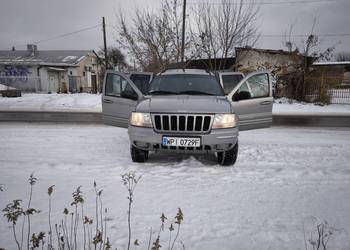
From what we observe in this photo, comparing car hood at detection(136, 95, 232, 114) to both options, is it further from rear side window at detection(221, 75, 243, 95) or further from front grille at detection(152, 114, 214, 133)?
rear side window at detection(221, 75, 243, 95)

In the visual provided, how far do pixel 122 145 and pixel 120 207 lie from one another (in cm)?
325

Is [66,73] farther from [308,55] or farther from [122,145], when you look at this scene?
[122,145]

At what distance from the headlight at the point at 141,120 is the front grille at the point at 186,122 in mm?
216

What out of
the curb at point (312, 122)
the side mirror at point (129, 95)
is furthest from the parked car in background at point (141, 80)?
the curb at point (312, 122)

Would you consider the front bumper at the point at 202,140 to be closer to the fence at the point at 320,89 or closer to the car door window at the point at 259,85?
the car door window at the point at 259,85

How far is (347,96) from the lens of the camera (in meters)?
16.7

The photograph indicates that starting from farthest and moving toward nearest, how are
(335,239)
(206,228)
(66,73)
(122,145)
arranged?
(66,73), (122,145), (206,228), (335,239)

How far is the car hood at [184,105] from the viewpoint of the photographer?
4137 millimetres

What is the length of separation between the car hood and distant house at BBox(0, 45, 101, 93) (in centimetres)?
2801

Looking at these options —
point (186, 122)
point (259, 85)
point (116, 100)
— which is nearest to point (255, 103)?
point (259, 85)

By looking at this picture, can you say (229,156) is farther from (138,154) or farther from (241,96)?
(138,154)

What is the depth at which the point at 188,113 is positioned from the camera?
407cm

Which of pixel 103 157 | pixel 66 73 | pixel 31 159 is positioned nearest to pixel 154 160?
pixel 103 157

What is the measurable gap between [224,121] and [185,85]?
4.61 feet
